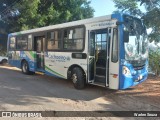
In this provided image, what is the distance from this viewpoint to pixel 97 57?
920 centimetres

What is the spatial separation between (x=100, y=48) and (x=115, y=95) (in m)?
1.94

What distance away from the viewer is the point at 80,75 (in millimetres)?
9555

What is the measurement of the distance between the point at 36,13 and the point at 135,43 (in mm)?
15099

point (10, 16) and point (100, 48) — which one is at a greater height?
point (10, 16)

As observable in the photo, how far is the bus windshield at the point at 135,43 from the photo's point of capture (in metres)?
8.30

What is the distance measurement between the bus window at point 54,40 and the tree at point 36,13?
1047 centimetres

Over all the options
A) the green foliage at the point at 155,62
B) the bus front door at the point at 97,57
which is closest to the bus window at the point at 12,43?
the bus front door at the point at 97,57

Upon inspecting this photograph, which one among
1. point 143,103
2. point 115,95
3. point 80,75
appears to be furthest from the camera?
point 80,75

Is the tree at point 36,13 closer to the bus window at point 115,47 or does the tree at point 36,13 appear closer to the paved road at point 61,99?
the paved road at point 61,99

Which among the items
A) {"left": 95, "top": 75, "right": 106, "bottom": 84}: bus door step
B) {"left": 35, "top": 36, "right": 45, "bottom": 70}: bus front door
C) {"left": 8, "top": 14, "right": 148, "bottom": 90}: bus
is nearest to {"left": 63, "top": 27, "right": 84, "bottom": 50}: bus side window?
{"left": 8, "top": 14, "right": 148, "bottom": 90}: bus

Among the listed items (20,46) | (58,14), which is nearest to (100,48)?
(20,46)

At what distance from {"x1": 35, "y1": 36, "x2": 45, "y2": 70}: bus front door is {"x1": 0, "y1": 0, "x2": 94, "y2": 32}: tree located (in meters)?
8.81

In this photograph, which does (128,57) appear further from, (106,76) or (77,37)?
(77,37)

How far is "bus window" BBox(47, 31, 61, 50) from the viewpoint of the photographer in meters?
10.9
